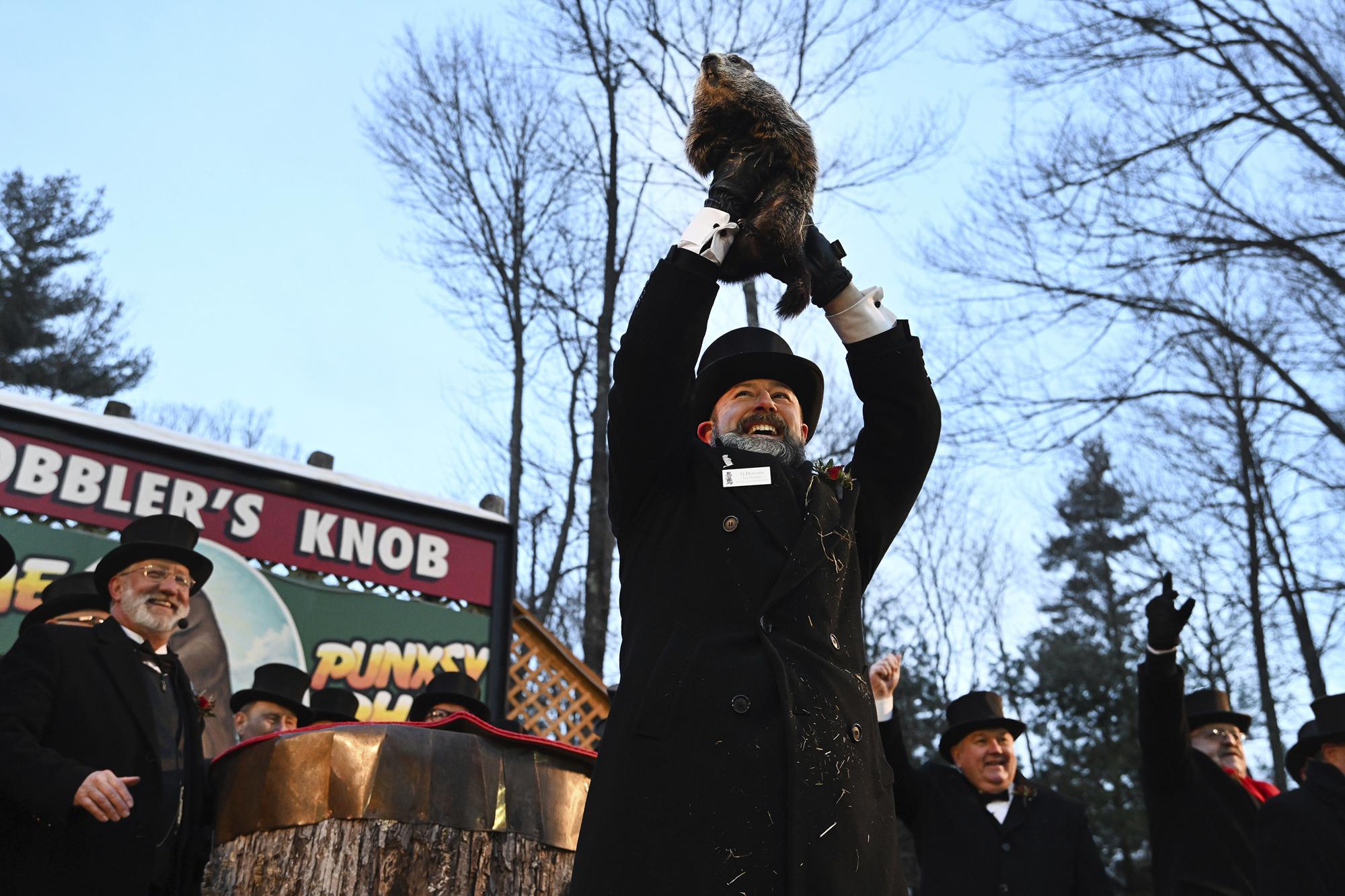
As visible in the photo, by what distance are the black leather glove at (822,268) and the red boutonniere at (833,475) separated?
1.27ft

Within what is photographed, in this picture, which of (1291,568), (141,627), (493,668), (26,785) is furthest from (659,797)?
(1291,568)

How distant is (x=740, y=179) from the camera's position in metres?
2.93

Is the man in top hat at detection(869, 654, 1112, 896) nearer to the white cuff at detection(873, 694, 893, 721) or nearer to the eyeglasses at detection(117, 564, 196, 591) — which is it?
the white cuff at detection(873, 694, 893, 721)

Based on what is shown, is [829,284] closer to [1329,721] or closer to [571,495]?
[1329,721]

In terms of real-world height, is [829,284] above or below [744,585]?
above

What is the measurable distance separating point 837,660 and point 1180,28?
1034 centimetres

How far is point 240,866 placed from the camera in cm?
373

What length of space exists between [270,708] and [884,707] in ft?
10.6

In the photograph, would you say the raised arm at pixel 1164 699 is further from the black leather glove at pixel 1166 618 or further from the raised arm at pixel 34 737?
the raised arm at pixel 34 737

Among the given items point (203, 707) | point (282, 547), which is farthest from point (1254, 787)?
point (282, 547)

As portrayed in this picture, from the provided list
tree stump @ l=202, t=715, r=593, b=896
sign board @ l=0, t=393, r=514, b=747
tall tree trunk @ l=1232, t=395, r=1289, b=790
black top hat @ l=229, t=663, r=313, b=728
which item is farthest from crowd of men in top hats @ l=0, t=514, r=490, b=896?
tall tree trunk @ l=1232, t=395, r=1289, b=790

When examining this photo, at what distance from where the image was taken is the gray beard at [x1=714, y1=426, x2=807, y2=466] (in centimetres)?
300

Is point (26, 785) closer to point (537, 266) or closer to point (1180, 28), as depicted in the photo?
point (1180, 28)

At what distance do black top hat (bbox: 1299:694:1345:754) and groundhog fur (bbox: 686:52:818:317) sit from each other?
3292 millimetres
